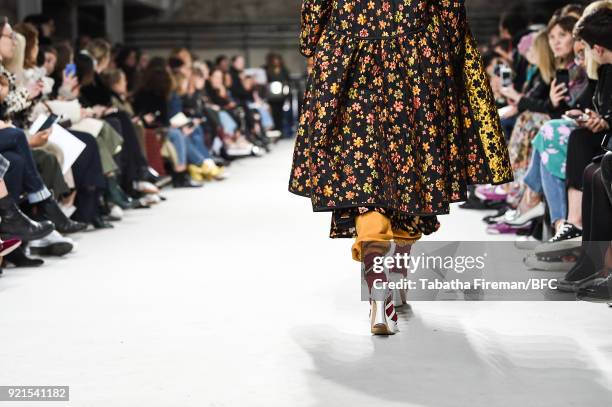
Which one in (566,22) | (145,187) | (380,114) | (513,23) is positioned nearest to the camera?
(380,114)

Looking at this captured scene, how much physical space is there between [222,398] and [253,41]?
1571cm

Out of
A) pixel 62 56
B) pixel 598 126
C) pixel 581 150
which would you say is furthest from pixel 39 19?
pixel 598 126

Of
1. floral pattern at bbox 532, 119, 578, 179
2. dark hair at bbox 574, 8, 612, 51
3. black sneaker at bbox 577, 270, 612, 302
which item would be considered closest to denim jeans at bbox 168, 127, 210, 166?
floral pattern at bbox 532, 119, 578, 179

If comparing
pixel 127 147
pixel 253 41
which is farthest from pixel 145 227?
pixel 253 41

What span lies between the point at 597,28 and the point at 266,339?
161cm

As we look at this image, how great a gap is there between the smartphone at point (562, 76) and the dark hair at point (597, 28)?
0.89m

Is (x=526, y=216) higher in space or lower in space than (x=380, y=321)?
lower

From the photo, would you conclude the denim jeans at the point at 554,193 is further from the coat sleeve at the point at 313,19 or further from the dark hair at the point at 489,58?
the dark hair at the point at 489,58

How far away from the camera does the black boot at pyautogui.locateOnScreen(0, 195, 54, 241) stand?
4316 millimetres

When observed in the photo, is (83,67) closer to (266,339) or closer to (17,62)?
(17,62)

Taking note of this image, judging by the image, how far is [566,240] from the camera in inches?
160

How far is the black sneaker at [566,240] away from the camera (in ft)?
13.3

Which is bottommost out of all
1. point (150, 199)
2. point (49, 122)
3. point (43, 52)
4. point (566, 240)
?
point (150, 199)

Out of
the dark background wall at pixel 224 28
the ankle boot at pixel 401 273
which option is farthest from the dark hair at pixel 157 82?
the dark background wall at pixel 224 28
